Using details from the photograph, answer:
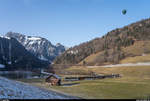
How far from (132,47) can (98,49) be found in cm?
4550

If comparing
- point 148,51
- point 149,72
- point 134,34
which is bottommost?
point 149,72

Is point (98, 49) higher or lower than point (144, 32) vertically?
lower

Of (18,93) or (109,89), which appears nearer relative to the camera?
(18,93)

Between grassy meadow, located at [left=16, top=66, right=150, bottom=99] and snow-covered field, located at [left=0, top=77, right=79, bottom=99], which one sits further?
grassy meadow, located at [left=16, top=66, right=150, bottom=99]

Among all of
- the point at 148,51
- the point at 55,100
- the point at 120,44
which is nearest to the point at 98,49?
the point at 120,44

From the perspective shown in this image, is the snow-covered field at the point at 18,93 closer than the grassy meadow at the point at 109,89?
Yes

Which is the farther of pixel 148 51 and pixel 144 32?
pixel 144 32

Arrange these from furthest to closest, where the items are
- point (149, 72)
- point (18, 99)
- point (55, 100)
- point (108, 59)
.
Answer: point (108, 59), point (149, 72), point (55, 100), point (18, 99)

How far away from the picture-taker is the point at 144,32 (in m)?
179

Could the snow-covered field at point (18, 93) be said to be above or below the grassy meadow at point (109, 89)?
above

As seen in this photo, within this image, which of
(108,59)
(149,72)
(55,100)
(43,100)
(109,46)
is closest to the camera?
(43,100)

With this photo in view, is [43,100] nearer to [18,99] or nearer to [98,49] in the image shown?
[18,99]

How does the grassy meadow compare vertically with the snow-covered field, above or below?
below

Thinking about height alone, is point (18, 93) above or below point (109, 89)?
above
